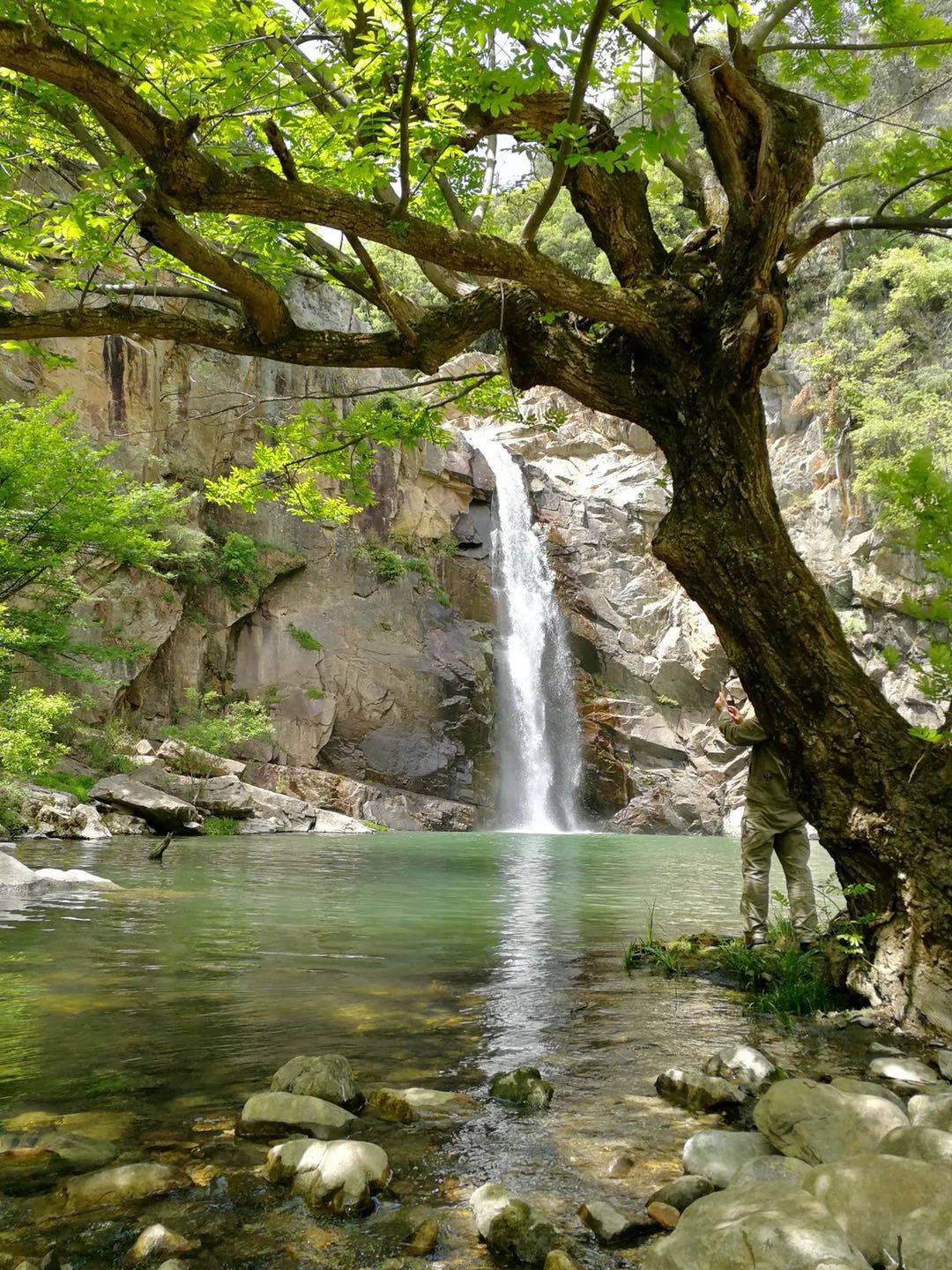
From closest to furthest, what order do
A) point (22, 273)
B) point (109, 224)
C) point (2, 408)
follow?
point (109, 224), point (22, 273), point (2, 408)

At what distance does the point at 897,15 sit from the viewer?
18.4 ft

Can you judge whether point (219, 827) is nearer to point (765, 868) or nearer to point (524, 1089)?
point (765, 868)

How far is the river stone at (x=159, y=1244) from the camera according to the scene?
6.95 feet

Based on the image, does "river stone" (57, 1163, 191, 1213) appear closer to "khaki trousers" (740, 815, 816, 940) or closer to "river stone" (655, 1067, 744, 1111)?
"river stone" (655, 1067, 744, 1111)

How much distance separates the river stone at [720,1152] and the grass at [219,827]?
16238 mm

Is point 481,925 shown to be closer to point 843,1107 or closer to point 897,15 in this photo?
point 843,1107

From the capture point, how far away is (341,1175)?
8.07 feet

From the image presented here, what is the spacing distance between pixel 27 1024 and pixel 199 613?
75.4ft

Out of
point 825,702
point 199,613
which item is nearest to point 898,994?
point 825,702

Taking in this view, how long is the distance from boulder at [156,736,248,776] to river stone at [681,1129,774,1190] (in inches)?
783

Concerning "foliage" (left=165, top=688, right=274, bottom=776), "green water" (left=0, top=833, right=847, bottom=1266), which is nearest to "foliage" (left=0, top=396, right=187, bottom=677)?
"foliage" (left=165, top=688, right=274, bottom=776)

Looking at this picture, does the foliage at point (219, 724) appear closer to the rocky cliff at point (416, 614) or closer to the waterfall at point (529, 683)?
the rocky cliff at point (416, 614)

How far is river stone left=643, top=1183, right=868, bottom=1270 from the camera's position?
70.1 inches

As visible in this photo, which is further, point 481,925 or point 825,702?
point 481,925
